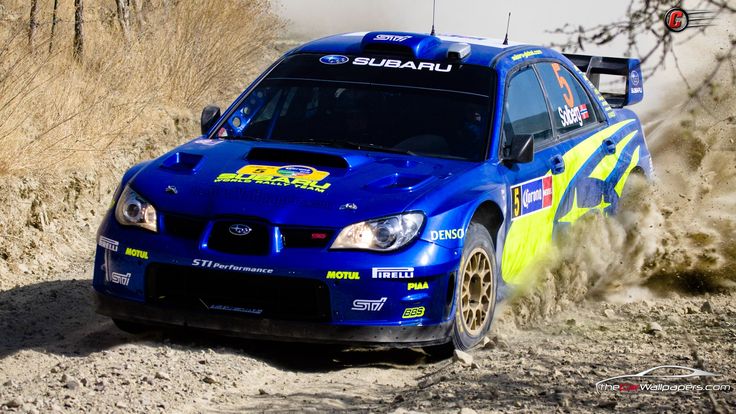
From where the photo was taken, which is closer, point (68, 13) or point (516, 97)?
point (516, 97)

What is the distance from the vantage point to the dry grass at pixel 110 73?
1051cm

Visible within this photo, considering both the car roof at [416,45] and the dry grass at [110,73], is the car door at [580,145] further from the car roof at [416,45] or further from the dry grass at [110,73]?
the dry grass at [110,73]

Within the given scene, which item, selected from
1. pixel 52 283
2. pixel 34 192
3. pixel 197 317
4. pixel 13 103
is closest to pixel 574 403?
pixel 197 317

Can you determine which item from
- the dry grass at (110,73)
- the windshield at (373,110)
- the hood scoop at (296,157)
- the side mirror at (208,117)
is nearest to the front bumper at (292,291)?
the hood scoop at (296,157)

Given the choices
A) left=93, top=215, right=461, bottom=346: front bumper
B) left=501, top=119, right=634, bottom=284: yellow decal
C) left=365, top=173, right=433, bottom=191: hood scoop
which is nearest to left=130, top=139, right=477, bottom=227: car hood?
left=365, top=173, right=433, bottom=191: hood scoop

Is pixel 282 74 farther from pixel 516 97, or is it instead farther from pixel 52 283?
pixel 52 283

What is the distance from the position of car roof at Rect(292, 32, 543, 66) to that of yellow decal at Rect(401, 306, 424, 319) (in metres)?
1.97

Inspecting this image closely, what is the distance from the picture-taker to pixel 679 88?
60.3 feet

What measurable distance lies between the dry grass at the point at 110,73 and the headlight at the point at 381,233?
422cm

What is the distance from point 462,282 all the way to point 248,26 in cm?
980

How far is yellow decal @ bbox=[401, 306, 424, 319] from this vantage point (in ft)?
21.8

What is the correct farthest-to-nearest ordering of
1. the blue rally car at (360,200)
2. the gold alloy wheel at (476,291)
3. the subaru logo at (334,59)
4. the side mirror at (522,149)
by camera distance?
the subaru logo at (334,59)
the side mirror at (522,149)
the gold alloy wheel at (476,291)
the blue rally car at (360,200)

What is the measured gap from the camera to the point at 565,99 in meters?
8.78

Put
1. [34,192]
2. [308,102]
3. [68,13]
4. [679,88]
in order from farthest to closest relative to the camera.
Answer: [679,88], [68,13], [34,192], [308,102]
